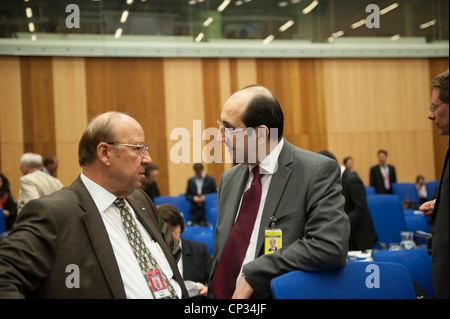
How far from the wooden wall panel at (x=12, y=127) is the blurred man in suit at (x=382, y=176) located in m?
7.74

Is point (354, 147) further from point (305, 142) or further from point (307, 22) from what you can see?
point (307, 22)

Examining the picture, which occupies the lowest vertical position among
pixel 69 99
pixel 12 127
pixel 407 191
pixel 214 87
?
pixel 407 191

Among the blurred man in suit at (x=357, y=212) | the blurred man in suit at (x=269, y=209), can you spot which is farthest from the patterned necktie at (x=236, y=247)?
the blurred man in suit at (x=357, y=212)

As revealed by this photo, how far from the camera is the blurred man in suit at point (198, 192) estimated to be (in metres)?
8.05

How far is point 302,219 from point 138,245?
2.18 feet

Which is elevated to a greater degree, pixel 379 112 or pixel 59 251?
pixel 379 112

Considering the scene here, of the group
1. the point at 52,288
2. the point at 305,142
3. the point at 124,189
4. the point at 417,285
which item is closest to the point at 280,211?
the point at 124,189

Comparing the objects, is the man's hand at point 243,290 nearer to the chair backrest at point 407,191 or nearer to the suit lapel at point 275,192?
the suit lapel at point 275,192

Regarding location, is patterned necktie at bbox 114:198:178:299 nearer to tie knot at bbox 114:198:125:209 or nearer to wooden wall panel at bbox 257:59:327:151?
tie knot at bbox 114:198:125:209

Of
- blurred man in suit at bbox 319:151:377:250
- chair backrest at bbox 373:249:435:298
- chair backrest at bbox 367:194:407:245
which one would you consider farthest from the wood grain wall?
chair backrest at bbox 373:249:435:298

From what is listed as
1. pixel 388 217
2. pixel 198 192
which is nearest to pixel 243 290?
pixel 388 217

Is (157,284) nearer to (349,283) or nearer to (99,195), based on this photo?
(99,195)

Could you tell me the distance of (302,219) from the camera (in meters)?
1.79

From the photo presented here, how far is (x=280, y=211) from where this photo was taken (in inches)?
71.6
